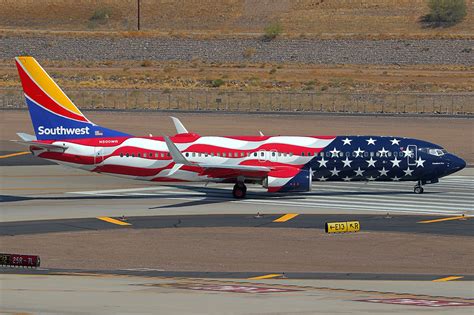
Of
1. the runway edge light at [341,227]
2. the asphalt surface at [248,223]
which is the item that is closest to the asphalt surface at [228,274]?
the runway edge light at [341,227]

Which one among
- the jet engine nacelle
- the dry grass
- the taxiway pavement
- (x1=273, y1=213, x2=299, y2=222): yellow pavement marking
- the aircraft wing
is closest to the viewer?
(x1=273, y1=213, x2=299, y2=222): yellow pavement marking

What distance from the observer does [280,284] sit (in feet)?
128

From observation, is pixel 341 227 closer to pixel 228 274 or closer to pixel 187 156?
pixel 228 274

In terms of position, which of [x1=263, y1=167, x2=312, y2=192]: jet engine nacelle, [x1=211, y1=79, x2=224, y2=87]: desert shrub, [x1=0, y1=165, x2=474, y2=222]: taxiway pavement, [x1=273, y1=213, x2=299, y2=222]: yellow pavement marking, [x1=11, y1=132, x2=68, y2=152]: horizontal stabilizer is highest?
[x1=211, y1=79, x2=224, y2=87]: desert shrub

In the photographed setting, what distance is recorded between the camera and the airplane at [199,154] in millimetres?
67250

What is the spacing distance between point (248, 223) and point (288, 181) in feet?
28.9

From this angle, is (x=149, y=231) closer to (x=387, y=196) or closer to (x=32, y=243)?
(x=32, y=243)

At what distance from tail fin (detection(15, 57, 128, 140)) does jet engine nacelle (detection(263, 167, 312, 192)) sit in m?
11.2

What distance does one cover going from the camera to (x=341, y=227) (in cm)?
5453

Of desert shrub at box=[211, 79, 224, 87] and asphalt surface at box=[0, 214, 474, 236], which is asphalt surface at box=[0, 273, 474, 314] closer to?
asphalt surface at box=[0, 214, 474, 236]

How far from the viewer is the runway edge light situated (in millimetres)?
54344

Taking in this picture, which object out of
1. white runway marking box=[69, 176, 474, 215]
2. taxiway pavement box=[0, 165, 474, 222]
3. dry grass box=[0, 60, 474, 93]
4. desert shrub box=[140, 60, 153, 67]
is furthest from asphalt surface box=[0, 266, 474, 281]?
desert shrub box=[140, 60, 153, 67]

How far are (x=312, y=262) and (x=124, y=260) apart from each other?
804 centimetres

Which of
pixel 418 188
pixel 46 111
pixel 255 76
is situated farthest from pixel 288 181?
pixel 255 76
